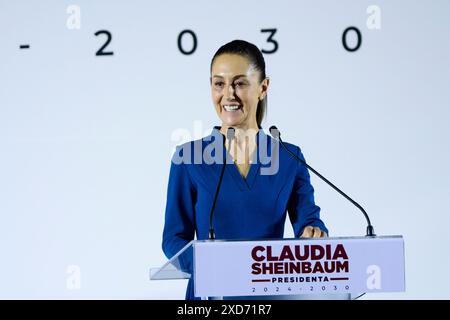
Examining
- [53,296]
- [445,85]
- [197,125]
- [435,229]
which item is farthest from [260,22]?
[53,296]

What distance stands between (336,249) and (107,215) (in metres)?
1.47

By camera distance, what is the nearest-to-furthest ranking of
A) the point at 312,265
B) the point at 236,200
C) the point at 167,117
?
the point at 312,265 → the point at 236,200 → the point at 167,117

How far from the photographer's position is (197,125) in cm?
391

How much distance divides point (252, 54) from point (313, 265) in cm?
145

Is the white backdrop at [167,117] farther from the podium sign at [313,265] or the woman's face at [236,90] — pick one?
the podium sign at [313,265]

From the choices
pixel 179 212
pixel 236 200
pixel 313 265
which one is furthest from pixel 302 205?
pixel 313 265

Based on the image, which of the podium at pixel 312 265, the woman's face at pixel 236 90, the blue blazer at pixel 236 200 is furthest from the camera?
the woman's face at pixel 236 90

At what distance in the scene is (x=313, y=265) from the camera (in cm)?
272

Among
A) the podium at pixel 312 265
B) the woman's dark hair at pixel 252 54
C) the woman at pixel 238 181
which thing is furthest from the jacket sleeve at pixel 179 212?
the podium at pixel 312 265

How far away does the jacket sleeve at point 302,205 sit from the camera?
367cm

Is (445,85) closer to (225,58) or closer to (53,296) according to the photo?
(225,58)

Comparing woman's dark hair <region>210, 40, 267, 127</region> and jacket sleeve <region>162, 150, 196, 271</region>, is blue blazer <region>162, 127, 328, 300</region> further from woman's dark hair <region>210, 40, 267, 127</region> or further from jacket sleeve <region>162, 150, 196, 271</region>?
woman's dark hair <region>210, 40, 267, 127</region>

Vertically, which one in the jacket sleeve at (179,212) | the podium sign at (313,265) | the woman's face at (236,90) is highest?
the woman's face at (236,90)

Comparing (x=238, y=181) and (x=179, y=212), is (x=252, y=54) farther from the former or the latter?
(x=179, y=212)
